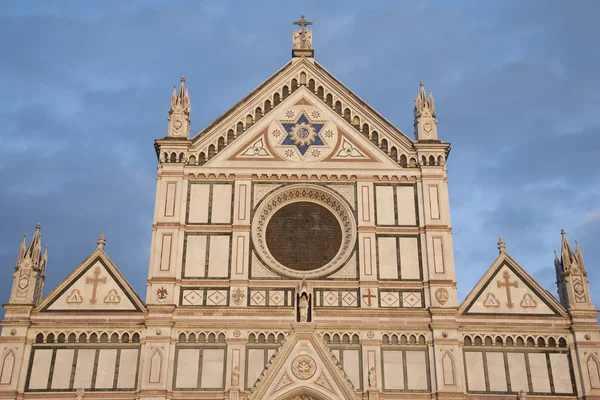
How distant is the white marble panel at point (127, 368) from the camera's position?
2719 centimetres

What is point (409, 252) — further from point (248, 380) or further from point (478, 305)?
point (248, 380)

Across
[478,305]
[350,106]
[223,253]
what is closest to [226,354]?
[223,253]

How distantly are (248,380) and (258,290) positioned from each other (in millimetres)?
3270

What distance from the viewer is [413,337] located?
28062 millimetres

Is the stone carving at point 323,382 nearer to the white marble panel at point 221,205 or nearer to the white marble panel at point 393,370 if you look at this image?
the white marble panel at point 393,370

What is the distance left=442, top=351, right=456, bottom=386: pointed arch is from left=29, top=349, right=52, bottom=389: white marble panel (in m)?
13.4

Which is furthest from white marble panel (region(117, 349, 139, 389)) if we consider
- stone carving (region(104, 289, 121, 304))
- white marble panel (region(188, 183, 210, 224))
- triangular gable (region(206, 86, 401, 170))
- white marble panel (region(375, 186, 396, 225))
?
white marble panel (region(375, 186, 396, 225))

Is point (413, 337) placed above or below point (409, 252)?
below

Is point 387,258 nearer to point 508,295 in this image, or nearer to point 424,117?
point 508,295

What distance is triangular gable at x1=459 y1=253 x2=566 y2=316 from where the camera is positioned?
93.9 ft

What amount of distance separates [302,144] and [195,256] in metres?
6.22

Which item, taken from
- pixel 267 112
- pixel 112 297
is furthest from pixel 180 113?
pixel 112 297

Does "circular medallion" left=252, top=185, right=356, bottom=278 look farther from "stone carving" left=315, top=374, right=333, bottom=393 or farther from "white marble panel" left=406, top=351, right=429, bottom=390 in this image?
"white marble panel" left=406, top=351, right=429, bottom=390

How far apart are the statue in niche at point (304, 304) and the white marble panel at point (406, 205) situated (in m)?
4.63
